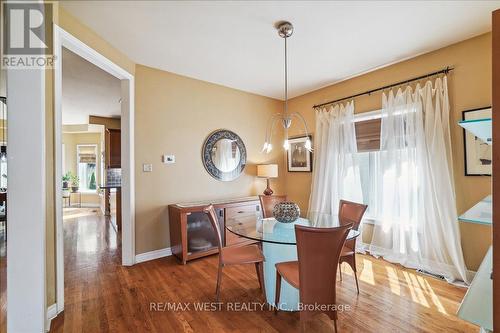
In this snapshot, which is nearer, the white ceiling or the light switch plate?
the white ceiling

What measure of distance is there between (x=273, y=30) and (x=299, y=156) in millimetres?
2526

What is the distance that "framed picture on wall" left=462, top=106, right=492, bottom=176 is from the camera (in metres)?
2.44

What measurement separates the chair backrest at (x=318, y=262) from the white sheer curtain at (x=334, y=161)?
7.22 feet

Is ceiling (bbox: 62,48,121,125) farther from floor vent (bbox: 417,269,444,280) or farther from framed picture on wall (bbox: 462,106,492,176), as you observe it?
floor vent (bbox: 417,269,444,280)

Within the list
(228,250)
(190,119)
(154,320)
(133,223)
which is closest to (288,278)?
(228,250)

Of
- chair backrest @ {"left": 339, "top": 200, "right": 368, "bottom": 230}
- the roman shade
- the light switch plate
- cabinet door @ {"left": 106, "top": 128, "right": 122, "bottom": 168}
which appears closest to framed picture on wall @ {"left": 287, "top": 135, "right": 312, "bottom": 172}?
the roman shade

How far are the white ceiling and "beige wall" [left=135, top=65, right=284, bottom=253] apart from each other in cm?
36

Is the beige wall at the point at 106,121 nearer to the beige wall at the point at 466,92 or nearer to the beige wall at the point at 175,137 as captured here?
the beige wall at the point at 175,137

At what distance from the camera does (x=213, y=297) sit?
2314 millimetres

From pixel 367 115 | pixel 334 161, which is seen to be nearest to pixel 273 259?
pixel 334 161

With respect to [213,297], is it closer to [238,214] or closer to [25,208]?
[238,214]

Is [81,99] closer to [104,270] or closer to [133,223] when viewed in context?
[133,223]
